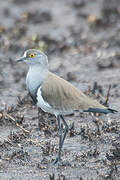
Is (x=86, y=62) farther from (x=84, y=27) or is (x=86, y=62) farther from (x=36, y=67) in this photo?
(x=36, y=67)

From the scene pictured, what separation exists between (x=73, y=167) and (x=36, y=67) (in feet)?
4.50

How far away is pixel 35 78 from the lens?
242 inches

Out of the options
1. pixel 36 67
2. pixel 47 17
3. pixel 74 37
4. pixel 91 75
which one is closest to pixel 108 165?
pixel 36 67

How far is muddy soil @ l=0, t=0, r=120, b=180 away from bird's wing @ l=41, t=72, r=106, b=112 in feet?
1.91

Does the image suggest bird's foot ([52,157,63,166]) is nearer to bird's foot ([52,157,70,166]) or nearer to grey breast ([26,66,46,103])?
bird's foot ([52,157,70,166])

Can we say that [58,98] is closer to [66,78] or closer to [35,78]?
[35,78]

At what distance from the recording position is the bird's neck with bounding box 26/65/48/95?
610 centimetres

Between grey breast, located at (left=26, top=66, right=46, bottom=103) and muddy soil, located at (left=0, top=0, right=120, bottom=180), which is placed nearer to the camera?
muddy soil, located at (left=0, top=0, right=120, bottom=180)

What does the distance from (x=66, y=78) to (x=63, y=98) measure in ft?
11.2

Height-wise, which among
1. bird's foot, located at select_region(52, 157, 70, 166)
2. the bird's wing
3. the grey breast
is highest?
the grey breast

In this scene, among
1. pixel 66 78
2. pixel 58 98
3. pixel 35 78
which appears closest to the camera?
pixel 58 98

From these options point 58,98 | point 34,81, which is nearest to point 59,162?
point 58,98

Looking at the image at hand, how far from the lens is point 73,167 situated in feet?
19.2

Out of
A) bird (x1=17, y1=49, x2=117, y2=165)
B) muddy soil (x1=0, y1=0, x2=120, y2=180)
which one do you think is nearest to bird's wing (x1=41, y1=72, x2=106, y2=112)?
bird (x1=17, y1=49, x2=117, y2=165)
